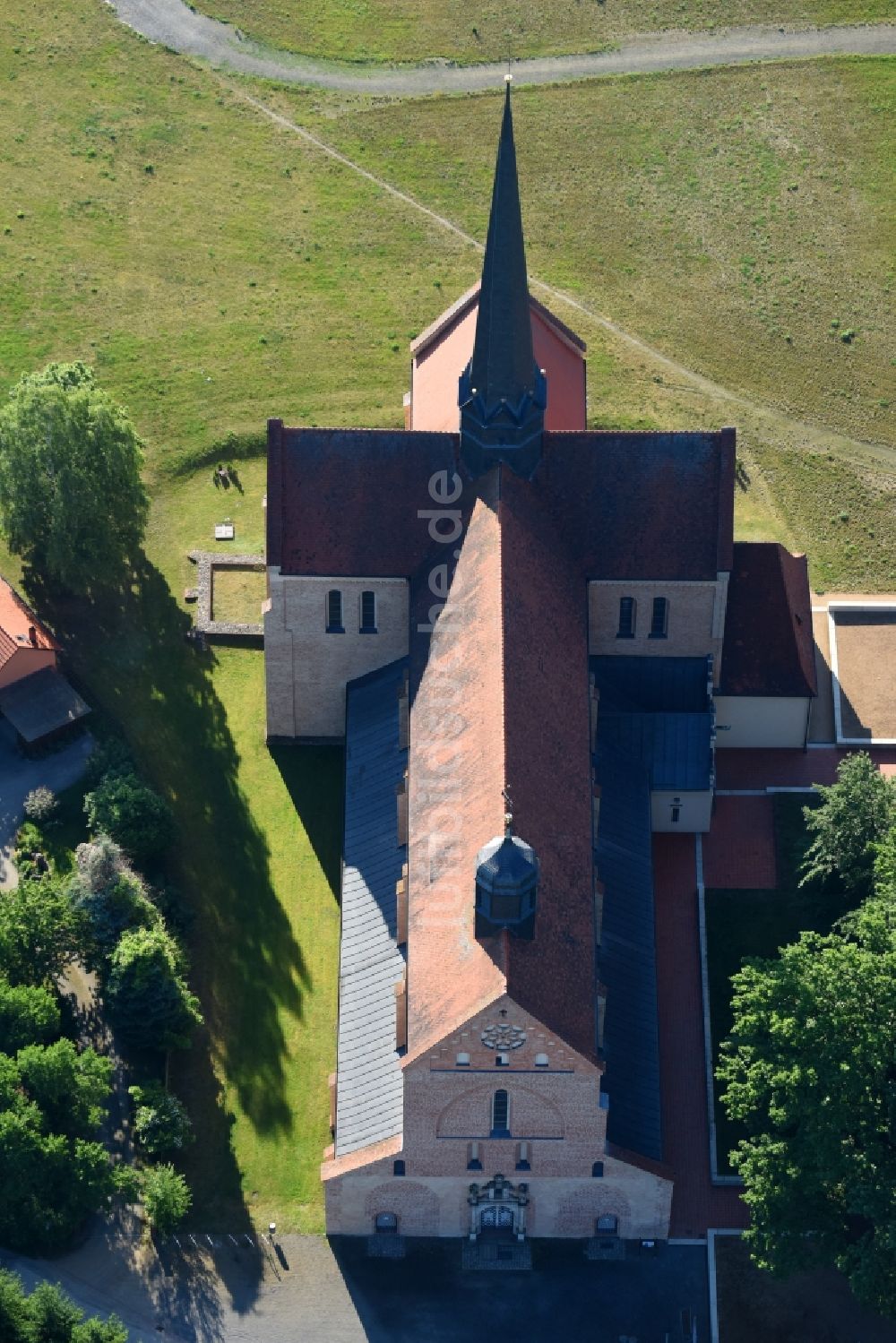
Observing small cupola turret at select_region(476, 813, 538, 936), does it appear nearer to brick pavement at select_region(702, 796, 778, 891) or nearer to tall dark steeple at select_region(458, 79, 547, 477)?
tall dark steeple at select_region(458, 79, 547, 477)

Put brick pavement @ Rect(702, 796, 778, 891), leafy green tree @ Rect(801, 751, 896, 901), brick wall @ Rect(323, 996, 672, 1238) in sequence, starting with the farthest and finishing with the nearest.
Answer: brick pavement @ Rect(702, 796, 778, 891), leafy green tree @ Rect(801, 751, 896, 901), brick wall @ Rect(323, 996, 672, 1238)

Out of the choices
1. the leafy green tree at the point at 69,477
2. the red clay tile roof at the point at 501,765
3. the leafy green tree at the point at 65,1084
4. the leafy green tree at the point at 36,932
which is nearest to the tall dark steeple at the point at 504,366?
the red clay tile roof at the point at 501,765

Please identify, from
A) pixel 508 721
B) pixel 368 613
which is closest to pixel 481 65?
pixel 368 613

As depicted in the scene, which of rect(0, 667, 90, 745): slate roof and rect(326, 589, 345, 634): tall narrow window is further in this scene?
rect(0, 667, 90, 745): slate roof

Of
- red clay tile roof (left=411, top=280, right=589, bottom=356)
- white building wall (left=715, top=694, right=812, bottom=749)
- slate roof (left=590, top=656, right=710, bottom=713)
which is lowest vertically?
white building wall (left=715, top=694, right=812, bottom=749)

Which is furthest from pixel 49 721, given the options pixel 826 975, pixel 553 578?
pixel 826 975

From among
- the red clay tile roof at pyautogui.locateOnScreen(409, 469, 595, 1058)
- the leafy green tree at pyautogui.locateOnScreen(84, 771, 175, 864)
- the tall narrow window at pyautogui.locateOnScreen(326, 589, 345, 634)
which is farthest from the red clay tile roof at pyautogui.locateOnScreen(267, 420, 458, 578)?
the leafy green tree at pyautogui.locateOnScreen(84, 771, 175, 864)

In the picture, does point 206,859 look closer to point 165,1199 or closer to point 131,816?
point 131,816
